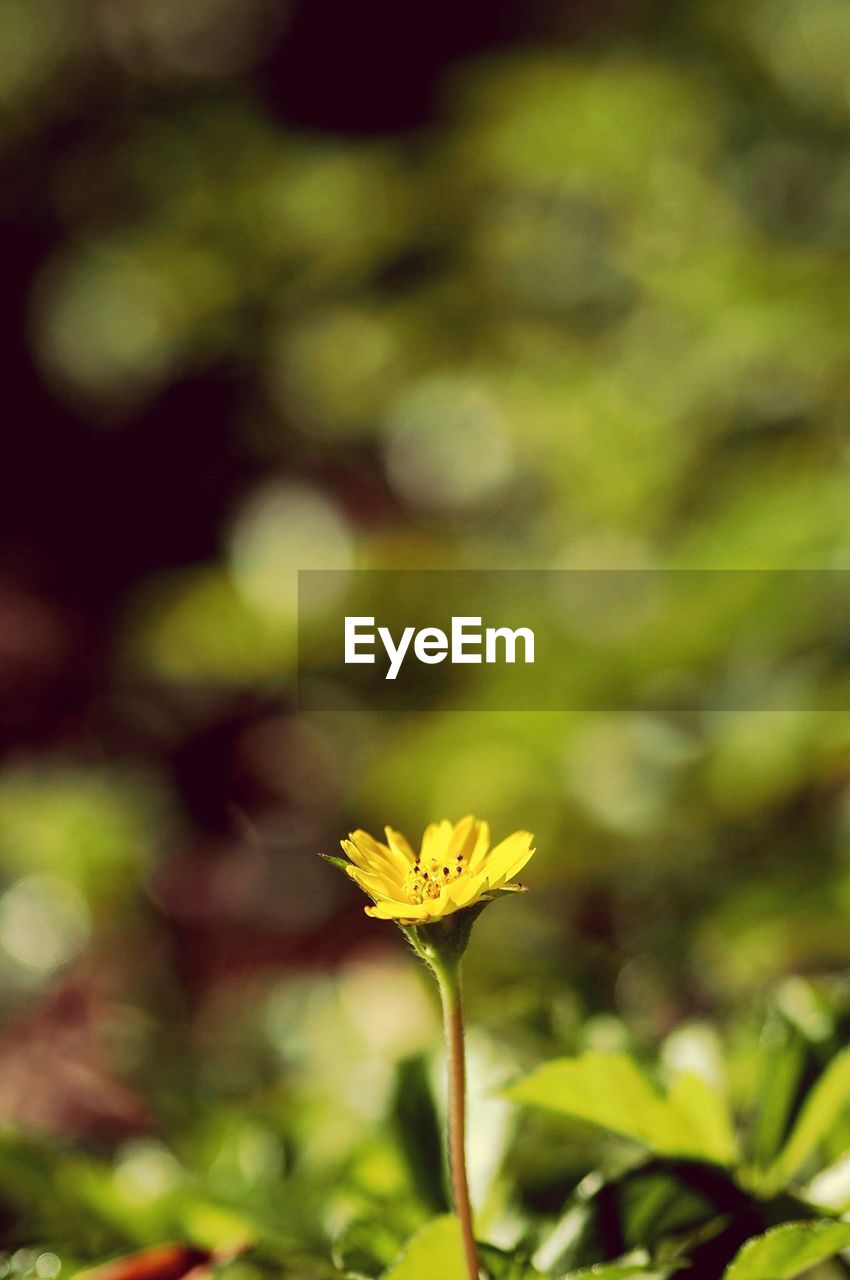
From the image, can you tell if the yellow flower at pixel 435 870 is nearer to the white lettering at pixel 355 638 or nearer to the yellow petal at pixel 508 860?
the yellow petal at pixel 508 860

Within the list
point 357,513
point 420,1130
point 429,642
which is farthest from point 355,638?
point 420,1130

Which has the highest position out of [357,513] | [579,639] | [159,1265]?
[357,513]

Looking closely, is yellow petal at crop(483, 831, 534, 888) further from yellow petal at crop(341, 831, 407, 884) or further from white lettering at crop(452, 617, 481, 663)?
white lettering at crop(452, 617, 481, 663)

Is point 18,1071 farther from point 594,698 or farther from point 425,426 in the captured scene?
point 425,426

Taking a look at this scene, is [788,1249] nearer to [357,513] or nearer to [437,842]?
[437,842]

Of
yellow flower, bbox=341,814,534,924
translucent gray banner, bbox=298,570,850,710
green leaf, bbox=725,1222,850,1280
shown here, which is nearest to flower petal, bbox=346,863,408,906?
yellow flower, bbox=341,814,534,924

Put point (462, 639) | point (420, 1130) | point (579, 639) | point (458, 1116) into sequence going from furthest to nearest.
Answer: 1. point (462, 639)
2. point (579, 639)
3. point (420, 1130)
4. point (458, 1116)
